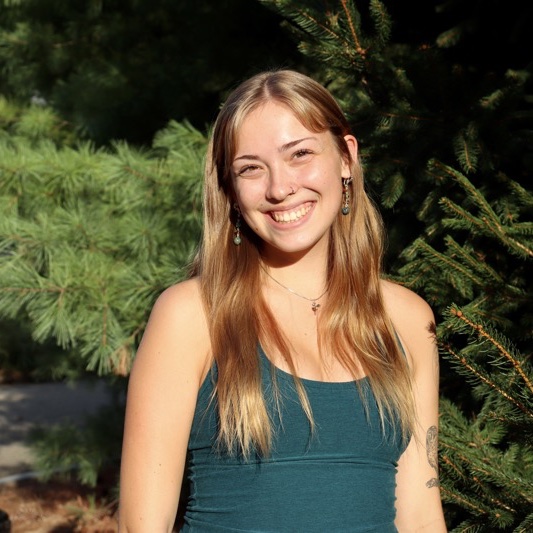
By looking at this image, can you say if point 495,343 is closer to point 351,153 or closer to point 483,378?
point 483,378

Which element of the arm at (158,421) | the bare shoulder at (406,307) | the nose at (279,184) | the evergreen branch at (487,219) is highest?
the nose at (279,184)

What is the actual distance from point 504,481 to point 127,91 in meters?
2.87

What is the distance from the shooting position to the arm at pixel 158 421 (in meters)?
1.95

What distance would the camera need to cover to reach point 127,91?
4316mm

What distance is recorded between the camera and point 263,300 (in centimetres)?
221

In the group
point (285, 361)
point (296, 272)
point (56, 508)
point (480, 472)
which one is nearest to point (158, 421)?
point (285, 361)

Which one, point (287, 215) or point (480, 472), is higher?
point (287, 215)

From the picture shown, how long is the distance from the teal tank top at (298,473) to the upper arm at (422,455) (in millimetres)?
191

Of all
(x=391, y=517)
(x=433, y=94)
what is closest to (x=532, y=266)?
(x=433, y=94)

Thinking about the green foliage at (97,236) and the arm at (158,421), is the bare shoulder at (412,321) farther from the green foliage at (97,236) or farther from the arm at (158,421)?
the green foliage at (97,236)

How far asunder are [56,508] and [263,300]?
3.74m

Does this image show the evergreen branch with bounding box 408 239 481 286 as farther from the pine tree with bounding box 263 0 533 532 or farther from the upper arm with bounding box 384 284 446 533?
the upper arm with bounding box 384 284 446 533

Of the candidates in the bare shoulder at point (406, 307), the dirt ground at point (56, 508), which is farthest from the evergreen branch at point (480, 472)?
the dirt ground at point (56, 508)

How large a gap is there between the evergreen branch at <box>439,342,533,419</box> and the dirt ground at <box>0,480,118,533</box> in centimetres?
343
